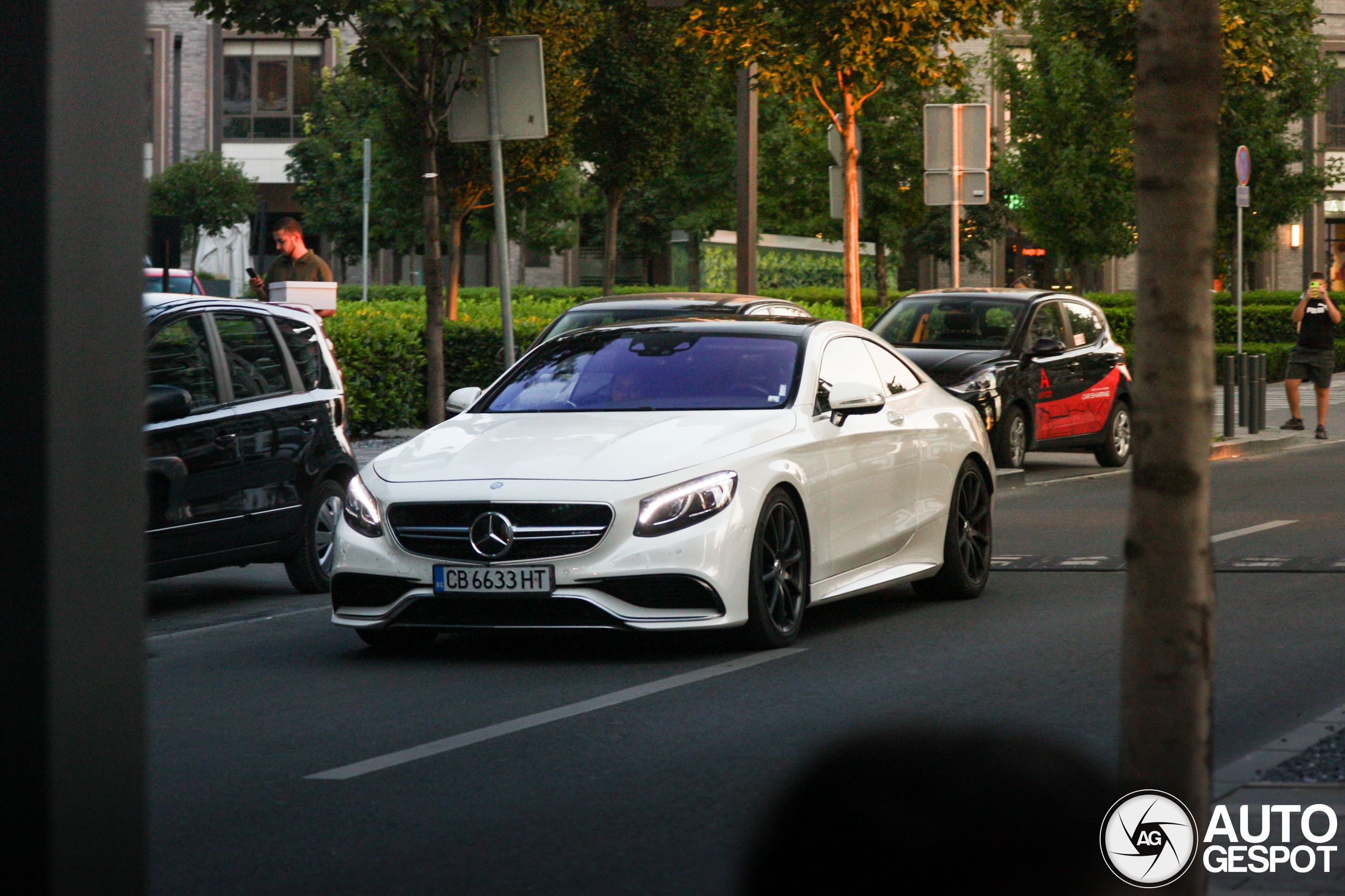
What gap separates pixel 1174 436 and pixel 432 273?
1376cm

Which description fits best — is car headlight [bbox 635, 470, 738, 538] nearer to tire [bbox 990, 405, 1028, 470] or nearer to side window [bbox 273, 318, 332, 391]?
side window [bbox 273, 318, 332, 391]

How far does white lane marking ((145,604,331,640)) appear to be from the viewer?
10.1 m

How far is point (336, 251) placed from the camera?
204 ft

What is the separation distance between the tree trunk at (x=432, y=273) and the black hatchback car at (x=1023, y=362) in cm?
398

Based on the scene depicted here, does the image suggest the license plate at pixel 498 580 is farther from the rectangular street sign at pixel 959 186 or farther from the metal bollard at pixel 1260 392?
the metal bollard at pixel 1260 392

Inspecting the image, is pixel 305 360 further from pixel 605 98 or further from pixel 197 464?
pixel 605 98

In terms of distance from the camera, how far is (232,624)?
1052 centimetres

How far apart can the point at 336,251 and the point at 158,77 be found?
12923mm

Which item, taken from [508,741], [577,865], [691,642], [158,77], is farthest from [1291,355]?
[158,77]

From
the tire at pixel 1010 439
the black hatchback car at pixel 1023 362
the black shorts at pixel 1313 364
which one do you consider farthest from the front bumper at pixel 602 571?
the black shorts at pixel 1313 364

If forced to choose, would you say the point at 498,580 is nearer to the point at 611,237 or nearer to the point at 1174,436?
the point at 1174,436

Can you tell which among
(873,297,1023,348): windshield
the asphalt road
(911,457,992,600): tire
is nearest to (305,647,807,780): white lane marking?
the asphalt road

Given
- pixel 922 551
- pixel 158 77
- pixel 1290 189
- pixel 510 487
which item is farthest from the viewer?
pixel 158 77

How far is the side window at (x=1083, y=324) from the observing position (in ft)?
65.6
